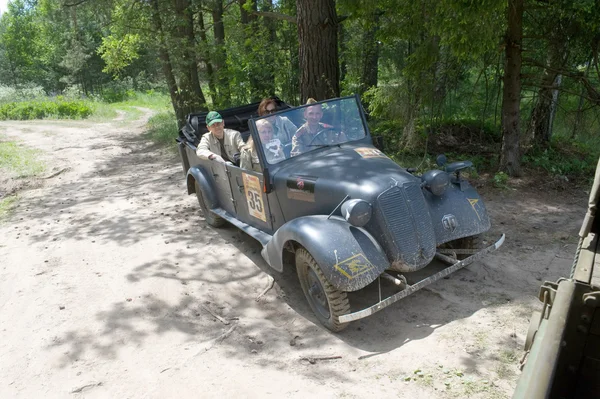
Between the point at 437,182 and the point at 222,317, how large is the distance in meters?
2.50

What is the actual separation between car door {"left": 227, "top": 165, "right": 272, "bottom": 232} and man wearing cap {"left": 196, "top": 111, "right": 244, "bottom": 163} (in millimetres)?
422

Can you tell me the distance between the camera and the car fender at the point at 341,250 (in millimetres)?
3898

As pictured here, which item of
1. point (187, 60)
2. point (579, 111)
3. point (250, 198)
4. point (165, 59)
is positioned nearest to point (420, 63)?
Answer: point (579, 111)

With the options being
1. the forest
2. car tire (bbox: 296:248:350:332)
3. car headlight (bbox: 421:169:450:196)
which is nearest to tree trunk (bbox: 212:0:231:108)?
the forest

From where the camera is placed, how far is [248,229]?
580 cm

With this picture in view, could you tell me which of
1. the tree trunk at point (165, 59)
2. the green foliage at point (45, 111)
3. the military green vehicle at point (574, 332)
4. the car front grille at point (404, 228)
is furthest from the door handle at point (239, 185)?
the green foliage at point (45, 111)

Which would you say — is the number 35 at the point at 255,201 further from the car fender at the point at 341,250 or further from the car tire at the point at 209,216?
the car tire at the point at 209,216

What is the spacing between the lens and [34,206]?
8891 mm

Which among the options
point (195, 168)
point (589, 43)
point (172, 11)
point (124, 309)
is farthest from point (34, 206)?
point (589, 43)

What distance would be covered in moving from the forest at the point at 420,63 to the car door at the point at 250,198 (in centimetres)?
322

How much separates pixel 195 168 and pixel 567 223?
17.2 ft

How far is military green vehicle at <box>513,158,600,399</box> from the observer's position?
1.90 m

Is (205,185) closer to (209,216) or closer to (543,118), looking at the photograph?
(209,216)

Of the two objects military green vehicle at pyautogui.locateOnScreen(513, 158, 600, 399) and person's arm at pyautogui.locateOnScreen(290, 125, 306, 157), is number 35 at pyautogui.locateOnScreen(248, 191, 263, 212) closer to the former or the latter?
person's arm at pyautogui.locateOnScreen(290, 125, 306, 157)
